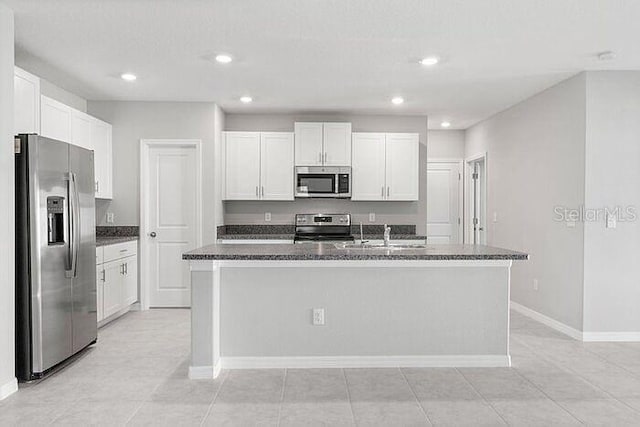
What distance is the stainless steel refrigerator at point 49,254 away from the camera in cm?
336

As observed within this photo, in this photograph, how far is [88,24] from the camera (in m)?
3.50

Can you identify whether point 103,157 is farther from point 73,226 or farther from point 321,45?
point 321,45

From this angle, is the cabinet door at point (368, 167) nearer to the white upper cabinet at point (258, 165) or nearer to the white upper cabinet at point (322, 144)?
the white upper cabinet at point (322, 144)

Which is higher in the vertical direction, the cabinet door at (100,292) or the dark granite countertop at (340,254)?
the dark granite countertop at (340,254)

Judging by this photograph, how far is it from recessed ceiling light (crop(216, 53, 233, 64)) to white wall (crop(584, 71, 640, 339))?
3.26 metres

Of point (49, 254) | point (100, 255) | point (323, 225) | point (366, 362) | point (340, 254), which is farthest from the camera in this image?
point (323, 225)

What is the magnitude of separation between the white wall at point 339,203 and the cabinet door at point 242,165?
340mm

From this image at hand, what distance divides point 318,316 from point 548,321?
278 centimetres

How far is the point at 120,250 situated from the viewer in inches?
214

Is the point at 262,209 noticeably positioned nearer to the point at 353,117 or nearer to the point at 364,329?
the point at 353,117

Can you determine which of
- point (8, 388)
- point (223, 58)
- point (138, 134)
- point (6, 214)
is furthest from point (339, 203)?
point (8, 388)

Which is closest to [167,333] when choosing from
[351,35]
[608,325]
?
[351,35]

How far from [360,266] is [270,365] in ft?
3.31

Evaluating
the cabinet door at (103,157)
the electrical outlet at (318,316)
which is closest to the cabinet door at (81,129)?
the cabinet door at (103,157)
